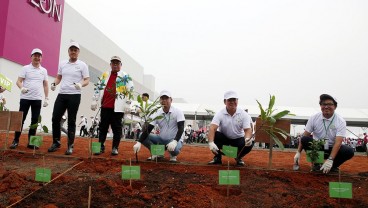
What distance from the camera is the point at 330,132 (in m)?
3.06

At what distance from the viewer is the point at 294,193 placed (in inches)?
89.3

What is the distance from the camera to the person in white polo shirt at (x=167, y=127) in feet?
10.7

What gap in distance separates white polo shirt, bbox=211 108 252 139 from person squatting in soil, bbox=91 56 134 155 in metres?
1.10

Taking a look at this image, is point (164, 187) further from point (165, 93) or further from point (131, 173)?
point (165, 93)

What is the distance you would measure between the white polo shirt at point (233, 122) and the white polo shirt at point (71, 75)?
1.68 meters

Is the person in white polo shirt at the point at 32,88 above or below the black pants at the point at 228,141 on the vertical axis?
above

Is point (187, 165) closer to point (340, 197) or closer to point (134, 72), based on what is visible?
point (340, 197)

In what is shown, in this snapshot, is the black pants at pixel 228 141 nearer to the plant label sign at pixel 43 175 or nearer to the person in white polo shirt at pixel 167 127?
the person in white polo shirt at pixel 167 127

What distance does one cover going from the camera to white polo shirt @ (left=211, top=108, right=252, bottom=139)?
10.7 feet

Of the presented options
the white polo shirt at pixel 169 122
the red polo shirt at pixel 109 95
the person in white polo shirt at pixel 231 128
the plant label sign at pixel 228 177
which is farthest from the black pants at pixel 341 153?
the red polo shirt at pixel 109 95

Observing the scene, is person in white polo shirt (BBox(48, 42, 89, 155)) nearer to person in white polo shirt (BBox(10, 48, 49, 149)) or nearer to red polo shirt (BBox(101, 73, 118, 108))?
red polo shirt (BBox(101, 73, 118, 108))

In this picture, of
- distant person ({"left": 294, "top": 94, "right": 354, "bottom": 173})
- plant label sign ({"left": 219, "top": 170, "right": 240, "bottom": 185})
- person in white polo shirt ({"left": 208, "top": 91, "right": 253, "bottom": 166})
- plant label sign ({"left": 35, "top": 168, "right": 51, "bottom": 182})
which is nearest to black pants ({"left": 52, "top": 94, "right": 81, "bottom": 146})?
plant label sign ({"left": 35, "top": 168, "right": 51, "bottom": 182})

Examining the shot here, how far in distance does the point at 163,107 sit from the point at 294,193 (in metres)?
1.70

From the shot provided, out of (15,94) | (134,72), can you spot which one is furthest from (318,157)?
(134,72)
